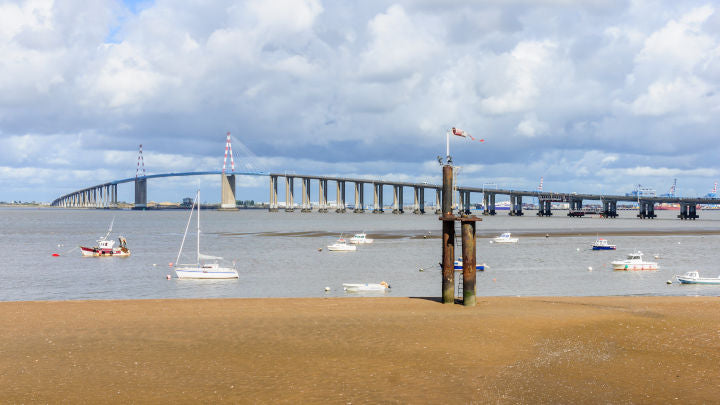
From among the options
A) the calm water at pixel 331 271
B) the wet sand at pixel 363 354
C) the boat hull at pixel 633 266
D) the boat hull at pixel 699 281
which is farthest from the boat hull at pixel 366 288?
the boat hull at pixel 633 266

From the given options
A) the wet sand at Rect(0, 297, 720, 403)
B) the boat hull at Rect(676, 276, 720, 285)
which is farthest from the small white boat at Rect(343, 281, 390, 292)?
the boat hull at Rect(676, 276, 720, 285)

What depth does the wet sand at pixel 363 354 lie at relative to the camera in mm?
15188

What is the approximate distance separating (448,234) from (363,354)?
30.8 feet

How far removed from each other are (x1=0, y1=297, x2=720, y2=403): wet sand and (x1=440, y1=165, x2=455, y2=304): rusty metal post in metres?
1.36

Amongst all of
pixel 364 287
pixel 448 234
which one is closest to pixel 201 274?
pixel 364 287

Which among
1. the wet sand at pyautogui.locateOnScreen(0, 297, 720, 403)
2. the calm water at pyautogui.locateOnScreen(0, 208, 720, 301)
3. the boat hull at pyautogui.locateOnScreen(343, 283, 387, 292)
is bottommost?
the calm water at pyautogui.locateOnScreen(0, 208, 720, 301)

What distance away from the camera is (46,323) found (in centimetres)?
2408

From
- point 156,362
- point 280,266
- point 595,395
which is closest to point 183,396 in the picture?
point 156,362

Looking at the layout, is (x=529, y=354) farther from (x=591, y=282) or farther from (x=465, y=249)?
(x=591, y=282)

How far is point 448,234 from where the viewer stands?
1062 inches

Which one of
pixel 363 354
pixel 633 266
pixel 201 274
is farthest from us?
pixel 633 266

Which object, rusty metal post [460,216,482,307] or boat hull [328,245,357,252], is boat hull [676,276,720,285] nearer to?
rusty metal post [460,216,482,307]

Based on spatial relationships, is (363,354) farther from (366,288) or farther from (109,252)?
(109,252)

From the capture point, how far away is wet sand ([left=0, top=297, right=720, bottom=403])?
15188 millimetres
